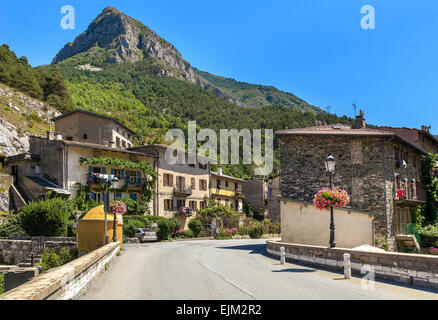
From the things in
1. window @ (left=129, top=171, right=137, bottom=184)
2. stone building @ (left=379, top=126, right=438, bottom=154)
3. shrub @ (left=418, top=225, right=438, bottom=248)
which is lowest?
shrub @ (left=418, top=225, right=438, bottom=248)

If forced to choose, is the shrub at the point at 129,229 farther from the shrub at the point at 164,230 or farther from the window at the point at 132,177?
the window at the point at 132,177

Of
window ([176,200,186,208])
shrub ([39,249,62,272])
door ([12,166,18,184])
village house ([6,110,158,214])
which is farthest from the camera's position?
window ([176,200,186,208])

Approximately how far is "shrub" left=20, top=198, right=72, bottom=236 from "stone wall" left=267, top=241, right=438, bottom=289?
1924 cm

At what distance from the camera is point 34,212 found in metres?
28.2

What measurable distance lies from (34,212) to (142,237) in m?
10.6

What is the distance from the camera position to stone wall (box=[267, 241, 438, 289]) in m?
10.3

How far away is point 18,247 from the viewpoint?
26.4 meters

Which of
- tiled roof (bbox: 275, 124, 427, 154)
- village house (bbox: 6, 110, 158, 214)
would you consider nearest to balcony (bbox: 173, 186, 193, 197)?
village house (bbox: 6, 110, 158, 214)

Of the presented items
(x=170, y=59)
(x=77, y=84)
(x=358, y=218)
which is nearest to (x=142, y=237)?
(x=358, y=218)

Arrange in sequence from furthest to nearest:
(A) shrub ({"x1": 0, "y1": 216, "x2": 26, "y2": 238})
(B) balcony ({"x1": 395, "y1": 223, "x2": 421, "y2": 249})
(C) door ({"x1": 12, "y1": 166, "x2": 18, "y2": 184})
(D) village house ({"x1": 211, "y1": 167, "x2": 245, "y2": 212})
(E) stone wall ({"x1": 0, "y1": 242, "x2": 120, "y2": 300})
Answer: (D) village house ({"x1": 211, "y1": 167, "x2": 245, "y2": 212}) → (C) door ({"x1": 12, "y1": 166, "x2": 18, "y2": 184}) → (A) shrub ({"x1": 0, "y1": 216, "x2": 26, "y2": 238}) → (B) balcony ({"x1": 395, "y1": 223, "x2": 421, "y2": 249}) → (E) stone wall ({"x1": 0, "y1": 242, "x2": 120, "y2": 300})

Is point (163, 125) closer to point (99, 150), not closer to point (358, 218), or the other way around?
point (99, 150)

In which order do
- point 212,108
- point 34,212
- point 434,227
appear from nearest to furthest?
point 34,212
point 434,227
point 212,108

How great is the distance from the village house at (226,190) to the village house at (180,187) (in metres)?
2.15
